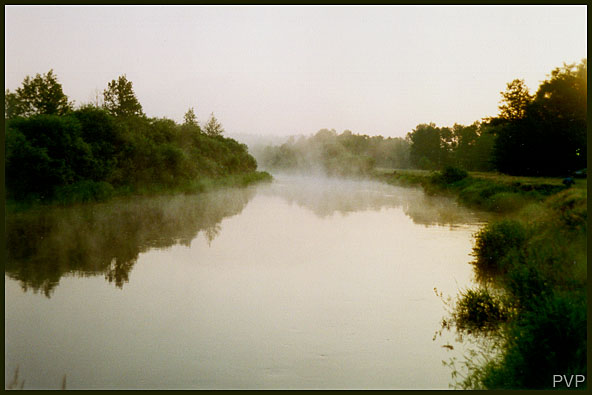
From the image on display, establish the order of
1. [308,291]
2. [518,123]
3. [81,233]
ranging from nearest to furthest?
[308,291]
[81,233]
[518,123]

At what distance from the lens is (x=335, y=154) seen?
10019cm

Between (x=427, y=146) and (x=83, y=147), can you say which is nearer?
(x=83, y=147)

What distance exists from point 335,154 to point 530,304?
9279 cm

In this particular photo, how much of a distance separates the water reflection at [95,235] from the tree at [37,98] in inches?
311

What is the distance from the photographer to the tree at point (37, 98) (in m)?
29.5

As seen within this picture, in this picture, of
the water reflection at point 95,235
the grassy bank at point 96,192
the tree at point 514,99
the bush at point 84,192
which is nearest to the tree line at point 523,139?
the tree at point 514,99

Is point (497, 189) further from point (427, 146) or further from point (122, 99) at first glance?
point (427, 146)

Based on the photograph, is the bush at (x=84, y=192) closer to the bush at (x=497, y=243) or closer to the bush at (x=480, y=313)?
the bush at (x=497, y=243)

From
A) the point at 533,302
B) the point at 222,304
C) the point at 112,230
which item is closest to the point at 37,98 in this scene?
the point at 112,230

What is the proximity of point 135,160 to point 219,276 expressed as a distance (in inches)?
840

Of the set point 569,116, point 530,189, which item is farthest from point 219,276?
point 569,116

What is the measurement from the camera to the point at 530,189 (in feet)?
89.4

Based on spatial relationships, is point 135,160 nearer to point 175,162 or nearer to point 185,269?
point 175,162

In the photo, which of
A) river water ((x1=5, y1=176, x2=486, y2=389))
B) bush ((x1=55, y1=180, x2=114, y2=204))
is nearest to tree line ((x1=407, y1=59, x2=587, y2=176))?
river water ((x1=5, y1=176, x2=486, y2=389))
